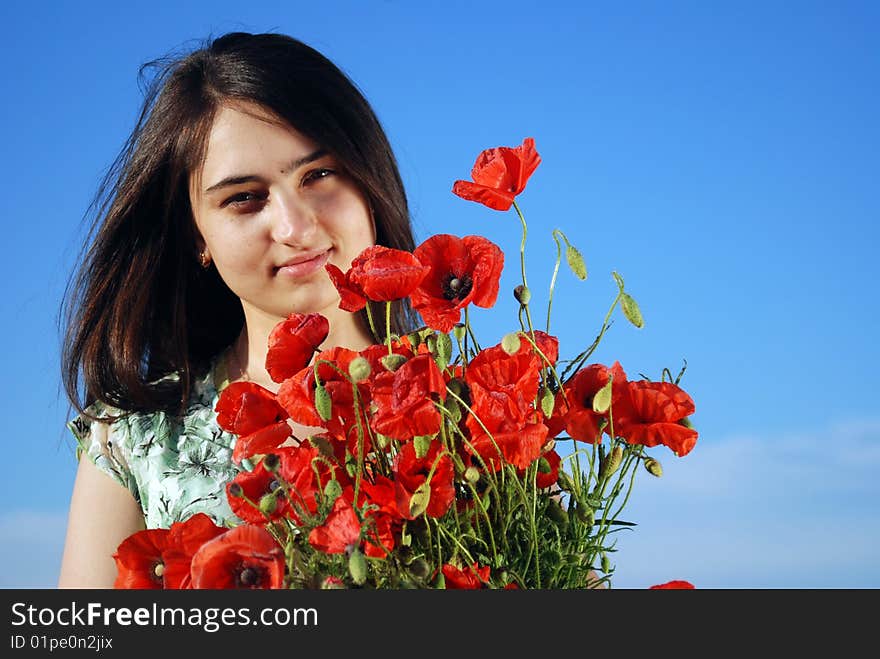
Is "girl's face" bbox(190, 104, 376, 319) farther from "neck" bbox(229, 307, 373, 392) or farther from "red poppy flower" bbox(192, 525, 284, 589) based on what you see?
"red poppy flower" bbox(192, 525, 284, 589)

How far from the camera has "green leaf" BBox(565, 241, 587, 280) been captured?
0.85 meters

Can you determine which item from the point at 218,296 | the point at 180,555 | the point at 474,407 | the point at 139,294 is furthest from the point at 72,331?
the point at 474,407

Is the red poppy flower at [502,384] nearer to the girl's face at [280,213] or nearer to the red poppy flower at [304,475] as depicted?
the red poppy flower at [304,475]

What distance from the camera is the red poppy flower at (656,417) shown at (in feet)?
2.72

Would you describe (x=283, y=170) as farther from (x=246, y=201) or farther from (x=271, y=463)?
(x=271, y=463)

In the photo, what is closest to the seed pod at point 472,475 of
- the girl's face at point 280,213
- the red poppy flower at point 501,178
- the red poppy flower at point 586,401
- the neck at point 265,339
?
the red poppy flower at point 586,401

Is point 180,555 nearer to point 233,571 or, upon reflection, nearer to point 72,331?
point 233,571

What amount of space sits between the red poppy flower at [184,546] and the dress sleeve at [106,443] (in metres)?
1.20

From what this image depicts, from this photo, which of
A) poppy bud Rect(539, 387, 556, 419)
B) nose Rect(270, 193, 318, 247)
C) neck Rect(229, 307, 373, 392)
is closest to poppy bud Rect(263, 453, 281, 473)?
poppy bud Rect(539, 387, 556, 419)

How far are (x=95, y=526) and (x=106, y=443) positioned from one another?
0.58 ft

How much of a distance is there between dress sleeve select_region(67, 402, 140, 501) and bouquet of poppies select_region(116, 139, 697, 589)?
114 centimetres

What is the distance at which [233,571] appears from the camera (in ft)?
2.32

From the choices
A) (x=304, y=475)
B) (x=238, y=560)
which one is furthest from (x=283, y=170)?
(x=238, y=560)

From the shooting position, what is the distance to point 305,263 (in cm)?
159
